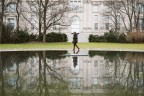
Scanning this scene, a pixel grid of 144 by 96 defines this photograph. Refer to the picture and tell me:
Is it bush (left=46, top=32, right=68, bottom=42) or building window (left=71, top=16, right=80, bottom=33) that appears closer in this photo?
bush (left=46, top=32, right=68, bottom=42)

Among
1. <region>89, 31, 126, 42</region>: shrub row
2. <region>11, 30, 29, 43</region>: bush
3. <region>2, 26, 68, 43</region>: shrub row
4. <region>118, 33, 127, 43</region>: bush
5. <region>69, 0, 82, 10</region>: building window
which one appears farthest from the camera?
<region>69, 0, 82, 10</region>: building window

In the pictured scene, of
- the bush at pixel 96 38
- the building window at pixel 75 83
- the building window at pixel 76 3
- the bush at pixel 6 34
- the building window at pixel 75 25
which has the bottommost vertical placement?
the building window at pixel 75 83

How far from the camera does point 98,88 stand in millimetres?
10039

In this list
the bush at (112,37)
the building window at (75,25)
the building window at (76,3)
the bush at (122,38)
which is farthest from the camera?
the building window at (75,25)

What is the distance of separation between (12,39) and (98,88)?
36.4m

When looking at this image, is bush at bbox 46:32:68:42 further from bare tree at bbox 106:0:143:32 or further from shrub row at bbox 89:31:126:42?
bare tree at bbox 106:0:143:32

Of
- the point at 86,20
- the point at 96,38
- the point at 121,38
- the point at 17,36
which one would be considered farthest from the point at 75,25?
the point at 17,36

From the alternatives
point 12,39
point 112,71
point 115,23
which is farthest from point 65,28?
point 112,71

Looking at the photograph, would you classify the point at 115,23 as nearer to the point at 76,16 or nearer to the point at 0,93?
the point at 76,16

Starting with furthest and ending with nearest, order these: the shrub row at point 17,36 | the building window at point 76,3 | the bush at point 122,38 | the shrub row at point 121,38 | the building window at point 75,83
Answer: the building window at point 76,3 → the bush at point 122,38 → the shrub row at point 17,36 → the shrub row at point 121,38 → the building window at point 75,83

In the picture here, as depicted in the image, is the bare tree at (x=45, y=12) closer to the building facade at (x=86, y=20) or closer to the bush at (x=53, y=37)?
the bush at (x=53, y=37)

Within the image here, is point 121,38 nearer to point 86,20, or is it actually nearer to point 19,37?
point 19,37

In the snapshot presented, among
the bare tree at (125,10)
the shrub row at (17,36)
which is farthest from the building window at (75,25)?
the shrub row at (17,36)

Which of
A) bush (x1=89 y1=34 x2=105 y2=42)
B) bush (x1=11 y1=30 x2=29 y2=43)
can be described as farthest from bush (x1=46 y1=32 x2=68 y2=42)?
bush (x1=89 y1=34 x2=105 y2=42)
